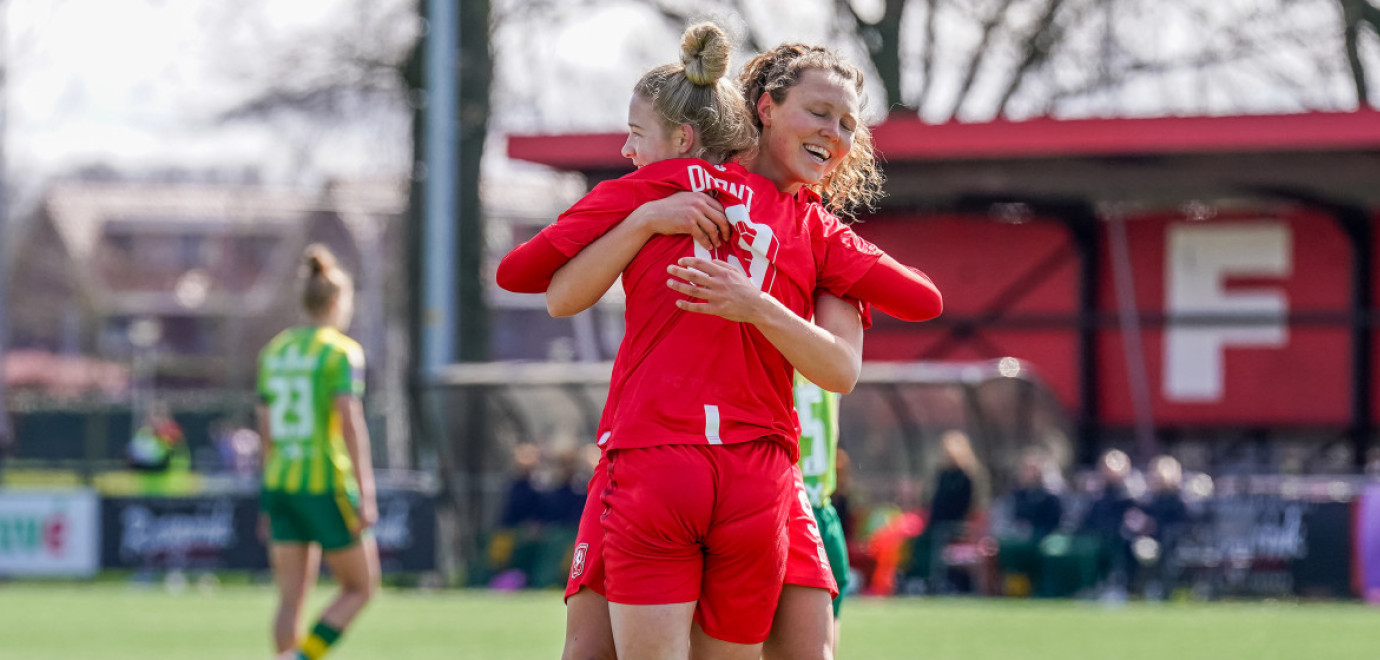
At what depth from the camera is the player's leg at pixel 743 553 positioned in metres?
4.23

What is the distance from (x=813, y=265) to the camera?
4457 mm

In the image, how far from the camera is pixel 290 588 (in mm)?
8938

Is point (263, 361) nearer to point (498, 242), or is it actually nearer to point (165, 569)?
point (165, 569)

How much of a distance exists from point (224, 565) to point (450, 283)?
3804 millimetres

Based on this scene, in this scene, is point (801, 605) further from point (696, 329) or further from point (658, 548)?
point (696, 329)

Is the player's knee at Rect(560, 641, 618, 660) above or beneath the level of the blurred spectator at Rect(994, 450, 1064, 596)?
above

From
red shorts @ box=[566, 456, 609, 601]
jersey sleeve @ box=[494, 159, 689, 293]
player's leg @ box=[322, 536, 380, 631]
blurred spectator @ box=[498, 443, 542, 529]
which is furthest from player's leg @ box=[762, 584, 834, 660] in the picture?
blurred spectator @ box=[498, 443, 542, 529]

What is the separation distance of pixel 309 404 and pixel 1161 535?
9.95 metres

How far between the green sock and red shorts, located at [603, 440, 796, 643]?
477cm

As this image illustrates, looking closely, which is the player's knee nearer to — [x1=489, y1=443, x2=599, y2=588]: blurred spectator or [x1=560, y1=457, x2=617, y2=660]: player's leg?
[x1=560, y1=457, x2=617, y2=660]: player's leg

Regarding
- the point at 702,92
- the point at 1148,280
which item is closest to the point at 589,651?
the point at 702,92

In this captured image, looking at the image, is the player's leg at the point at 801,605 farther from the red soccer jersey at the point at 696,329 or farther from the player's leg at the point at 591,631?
the player's leg at the point at 591,631

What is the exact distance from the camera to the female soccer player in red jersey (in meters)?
4.18

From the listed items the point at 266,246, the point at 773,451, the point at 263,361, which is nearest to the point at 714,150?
the point at 773,451
